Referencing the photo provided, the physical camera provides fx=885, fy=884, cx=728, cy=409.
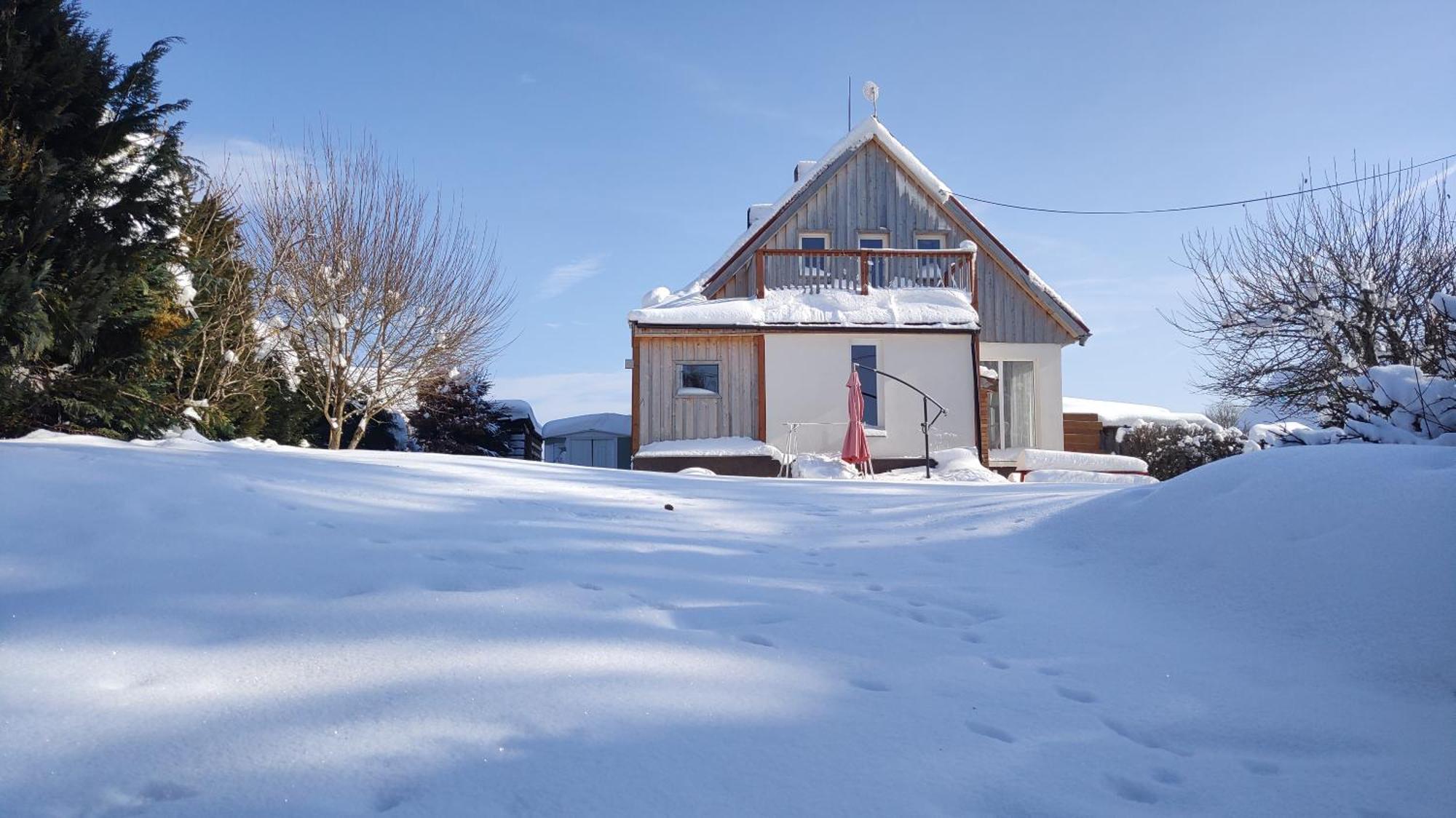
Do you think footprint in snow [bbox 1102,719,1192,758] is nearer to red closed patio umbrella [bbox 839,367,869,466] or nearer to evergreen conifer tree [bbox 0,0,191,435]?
evergreen conifer tree [bbox 0,0,191,435]

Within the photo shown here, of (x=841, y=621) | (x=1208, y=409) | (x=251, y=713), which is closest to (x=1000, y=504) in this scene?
(x=841, y=621)

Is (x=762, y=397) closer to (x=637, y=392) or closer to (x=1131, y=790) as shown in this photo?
(x=637, y=392)

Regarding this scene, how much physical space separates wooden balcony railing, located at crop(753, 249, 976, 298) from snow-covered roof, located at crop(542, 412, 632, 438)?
26.6ft

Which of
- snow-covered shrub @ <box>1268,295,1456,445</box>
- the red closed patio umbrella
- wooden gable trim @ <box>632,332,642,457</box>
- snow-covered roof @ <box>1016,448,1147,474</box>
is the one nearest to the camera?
snow-covered shrub @ <box>1268,295,1456,445</box>

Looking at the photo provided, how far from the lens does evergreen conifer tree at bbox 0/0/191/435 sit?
658cm

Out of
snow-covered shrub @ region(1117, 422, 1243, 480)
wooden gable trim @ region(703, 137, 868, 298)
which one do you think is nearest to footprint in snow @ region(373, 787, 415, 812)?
wooden gable trim @ region(703, 137, 868, 298)

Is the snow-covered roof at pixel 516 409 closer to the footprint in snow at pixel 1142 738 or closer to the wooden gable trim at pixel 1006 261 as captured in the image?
the wooden gable trim at pixel 1006 261

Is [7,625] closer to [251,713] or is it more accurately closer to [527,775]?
[251,713]

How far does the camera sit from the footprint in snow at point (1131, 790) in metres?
2.15

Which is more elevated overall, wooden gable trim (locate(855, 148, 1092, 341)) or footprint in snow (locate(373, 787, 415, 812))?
wooden gable trim (locate(855, 148, 1092, 341))

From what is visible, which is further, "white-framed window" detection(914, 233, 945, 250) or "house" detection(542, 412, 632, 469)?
"house" detection(542, 412, 632, 469)

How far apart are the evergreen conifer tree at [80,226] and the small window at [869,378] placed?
10410 millimetres

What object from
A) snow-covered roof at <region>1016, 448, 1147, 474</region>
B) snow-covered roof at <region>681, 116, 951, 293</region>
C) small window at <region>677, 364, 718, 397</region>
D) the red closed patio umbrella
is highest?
snow-covered roof at <region>681, 116, 951, 293</region>

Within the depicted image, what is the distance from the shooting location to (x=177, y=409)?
859 centimetres
